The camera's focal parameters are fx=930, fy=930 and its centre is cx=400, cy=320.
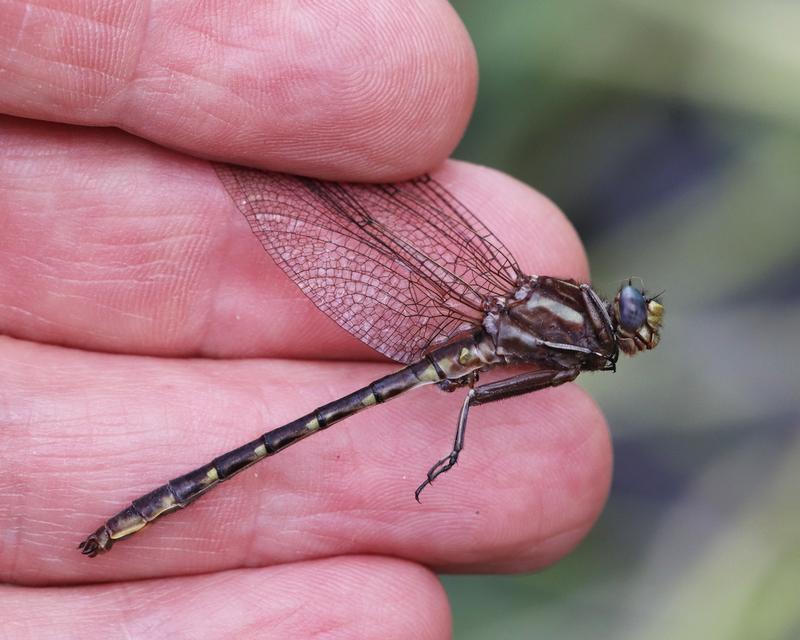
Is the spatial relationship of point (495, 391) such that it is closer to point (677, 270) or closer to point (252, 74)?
point (252, 74)

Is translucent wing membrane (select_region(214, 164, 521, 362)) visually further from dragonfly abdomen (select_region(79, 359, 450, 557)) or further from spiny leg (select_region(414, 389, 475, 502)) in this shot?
spiny leg (select_region(414, 389, 475, 502))

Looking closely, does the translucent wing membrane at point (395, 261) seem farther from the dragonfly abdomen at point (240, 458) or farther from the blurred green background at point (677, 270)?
the blurred green background at point (677, 270)

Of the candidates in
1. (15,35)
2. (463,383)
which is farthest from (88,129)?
(463,383)

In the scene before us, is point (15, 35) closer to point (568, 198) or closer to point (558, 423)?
point (558, 423)

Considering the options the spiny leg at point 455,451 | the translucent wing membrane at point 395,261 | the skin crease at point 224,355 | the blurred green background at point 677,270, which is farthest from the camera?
the blurred green background at point 677,270

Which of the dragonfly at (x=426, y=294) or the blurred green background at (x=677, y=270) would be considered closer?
the dragonfly at (x=426, y=294)

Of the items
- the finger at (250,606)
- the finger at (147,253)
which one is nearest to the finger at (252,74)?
the finger at (147,253)
